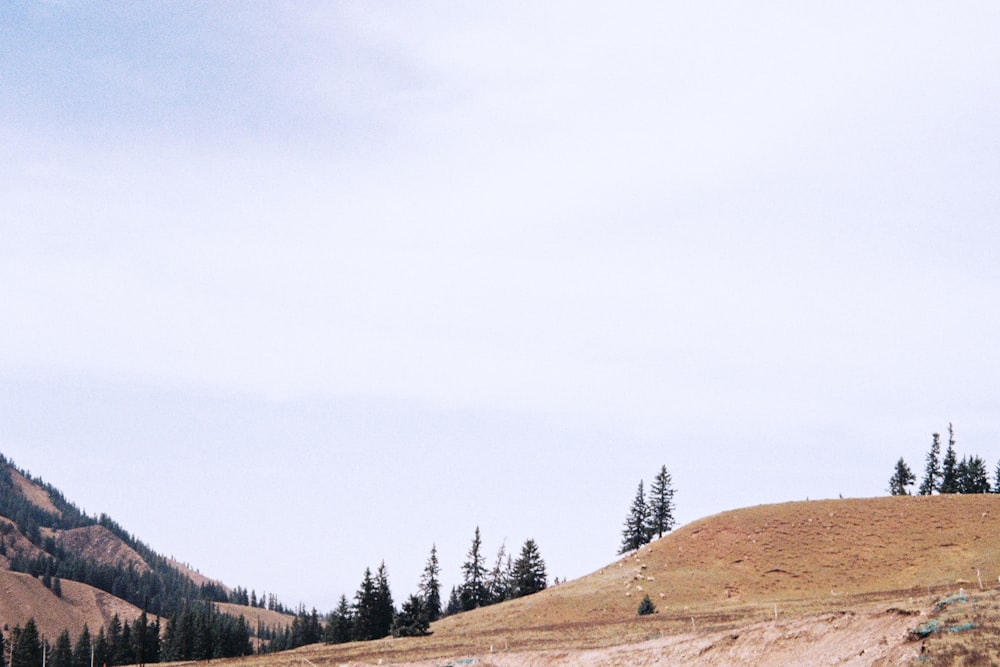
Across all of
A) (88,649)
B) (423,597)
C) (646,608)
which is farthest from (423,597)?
(88,649)

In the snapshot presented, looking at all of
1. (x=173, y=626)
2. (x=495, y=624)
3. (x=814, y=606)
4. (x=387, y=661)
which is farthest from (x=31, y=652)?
(x=814, y=606)

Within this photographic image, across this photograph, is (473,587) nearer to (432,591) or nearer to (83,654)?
(432,591)

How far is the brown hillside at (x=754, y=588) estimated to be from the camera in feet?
139

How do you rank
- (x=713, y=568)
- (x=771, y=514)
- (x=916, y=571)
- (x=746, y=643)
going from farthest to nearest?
(x=771, y=514), (x=713, y=568), (x=916, y=571), (x=746, y=643)

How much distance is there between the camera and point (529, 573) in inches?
4247

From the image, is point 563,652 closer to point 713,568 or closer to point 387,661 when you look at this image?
point 387,661

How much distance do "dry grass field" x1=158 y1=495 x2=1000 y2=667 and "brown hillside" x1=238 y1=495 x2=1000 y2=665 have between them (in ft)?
0.54

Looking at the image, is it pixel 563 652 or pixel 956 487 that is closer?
pixel 563 652

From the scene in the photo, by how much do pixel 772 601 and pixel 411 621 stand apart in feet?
107

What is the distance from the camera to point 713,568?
274 feet

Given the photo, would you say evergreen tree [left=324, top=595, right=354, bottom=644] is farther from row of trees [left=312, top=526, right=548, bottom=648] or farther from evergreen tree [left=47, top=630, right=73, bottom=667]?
evergreen tree [left=47, top=630, right=73, bottom=667]

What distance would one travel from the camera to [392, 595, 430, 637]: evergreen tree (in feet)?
251

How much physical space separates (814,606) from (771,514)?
36.1 meters

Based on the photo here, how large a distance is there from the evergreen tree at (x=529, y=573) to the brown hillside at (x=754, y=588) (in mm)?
17620
